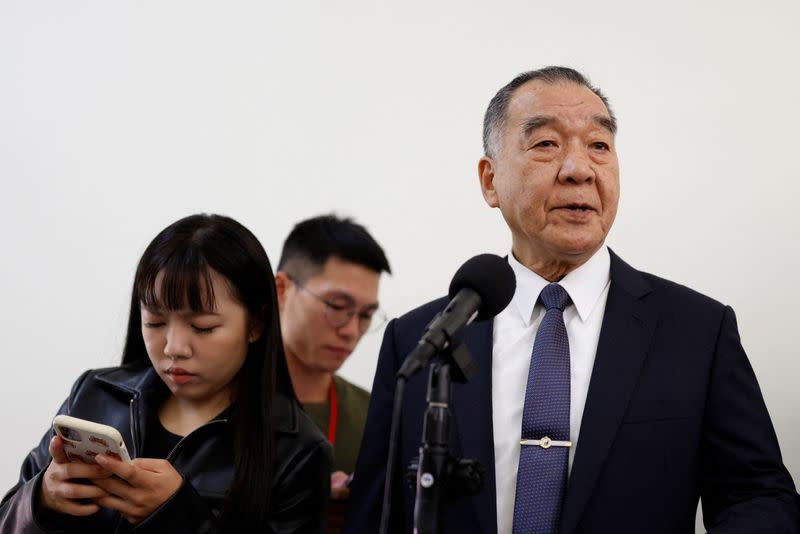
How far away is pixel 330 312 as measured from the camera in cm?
296

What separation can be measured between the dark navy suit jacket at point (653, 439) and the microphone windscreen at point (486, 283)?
0.38m

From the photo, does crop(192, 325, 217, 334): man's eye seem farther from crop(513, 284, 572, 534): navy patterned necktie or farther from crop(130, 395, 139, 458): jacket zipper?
crop(513, 284, 572, 534): navy patterned necktie

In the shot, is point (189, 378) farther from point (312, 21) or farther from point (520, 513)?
point (312, 21)

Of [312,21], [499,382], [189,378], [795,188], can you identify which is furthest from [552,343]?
[312,21]

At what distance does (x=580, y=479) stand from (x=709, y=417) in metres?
0.27

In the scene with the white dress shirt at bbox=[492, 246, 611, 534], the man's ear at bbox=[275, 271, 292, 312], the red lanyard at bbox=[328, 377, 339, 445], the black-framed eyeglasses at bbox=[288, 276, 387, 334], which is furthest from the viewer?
the man's ear at bbox=[275, 271, 292, 312]

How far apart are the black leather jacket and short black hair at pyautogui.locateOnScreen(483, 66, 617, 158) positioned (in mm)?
694

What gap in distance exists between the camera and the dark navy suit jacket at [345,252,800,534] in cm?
172

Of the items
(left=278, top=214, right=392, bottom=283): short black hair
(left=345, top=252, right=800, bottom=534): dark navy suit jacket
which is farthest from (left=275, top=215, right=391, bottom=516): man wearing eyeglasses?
(left=345, top=252, right=800, bottom=534): dark navy suit jacket

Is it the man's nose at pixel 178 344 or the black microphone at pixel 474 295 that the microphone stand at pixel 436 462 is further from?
the man's nose at pixel 178 344

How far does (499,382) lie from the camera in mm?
1906

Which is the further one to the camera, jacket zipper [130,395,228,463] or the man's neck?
the man's neck

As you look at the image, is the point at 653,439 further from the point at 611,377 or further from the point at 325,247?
the point at 325,247

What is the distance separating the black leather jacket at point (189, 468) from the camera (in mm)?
1885
